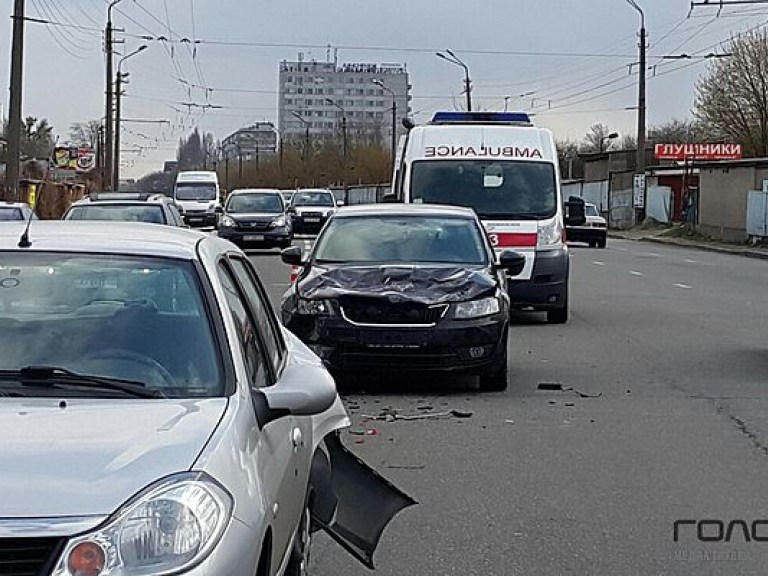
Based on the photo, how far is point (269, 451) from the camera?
446 centimetres

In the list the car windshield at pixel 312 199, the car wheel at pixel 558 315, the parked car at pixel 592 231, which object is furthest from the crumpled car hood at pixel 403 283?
the car windshield at pixel 312 199

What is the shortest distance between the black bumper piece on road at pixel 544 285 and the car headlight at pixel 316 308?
21.0 ft

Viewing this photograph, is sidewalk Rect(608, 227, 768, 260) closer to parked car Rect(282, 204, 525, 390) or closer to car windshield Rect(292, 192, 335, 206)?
car windshield Rect(292, 192, 335, 206)

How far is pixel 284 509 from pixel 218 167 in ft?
484

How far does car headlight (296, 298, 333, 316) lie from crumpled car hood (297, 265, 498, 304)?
0.19 feet

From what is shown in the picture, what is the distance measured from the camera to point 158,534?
3.58m

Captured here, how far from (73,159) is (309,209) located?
103 ft

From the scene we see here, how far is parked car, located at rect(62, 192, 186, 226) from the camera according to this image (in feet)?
66.2

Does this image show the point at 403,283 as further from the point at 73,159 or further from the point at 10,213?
the point at 73,159

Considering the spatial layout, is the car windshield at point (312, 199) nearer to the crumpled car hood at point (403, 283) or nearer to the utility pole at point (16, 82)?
the utility pole at point (16, 82)

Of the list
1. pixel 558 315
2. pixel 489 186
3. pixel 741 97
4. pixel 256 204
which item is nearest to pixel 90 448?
pixel 558 315

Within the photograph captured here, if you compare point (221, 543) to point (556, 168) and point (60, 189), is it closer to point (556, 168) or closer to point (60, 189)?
point (556, 168)

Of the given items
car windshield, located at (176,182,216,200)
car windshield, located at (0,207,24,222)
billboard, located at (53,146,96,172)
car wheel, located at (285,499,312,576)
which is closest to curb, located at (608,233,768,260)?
car windshield, located at (176,182,216,200)

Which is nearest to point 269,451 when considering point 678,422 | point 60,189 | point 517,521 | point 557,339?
point 517,521
